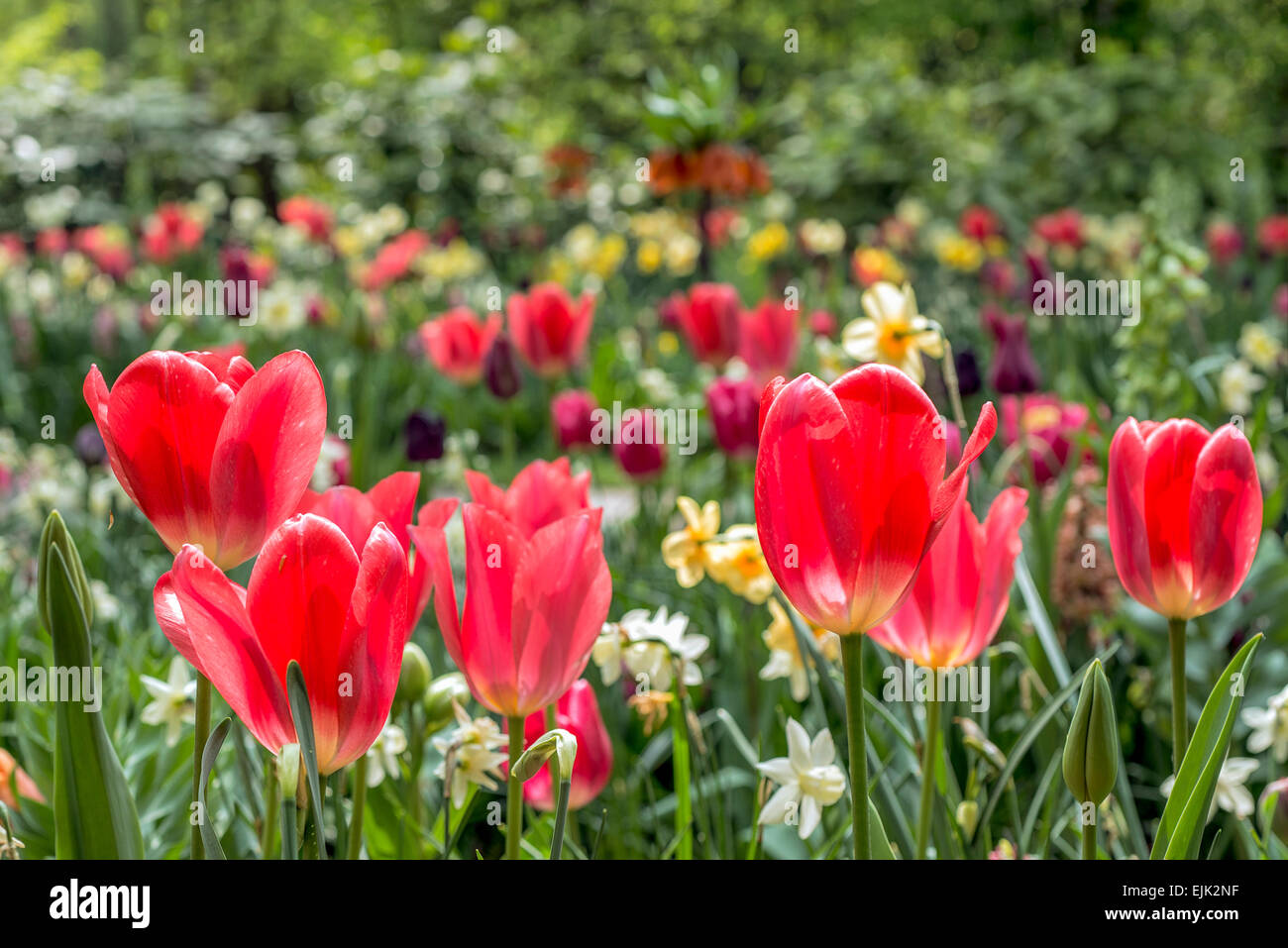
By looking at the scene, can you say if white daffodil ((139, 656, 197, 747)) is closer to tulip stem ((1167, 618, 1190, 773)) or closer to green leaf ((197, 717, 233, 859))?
green leaf ((197, 717, 233, 859))

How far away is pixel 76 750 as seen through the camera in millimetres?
665

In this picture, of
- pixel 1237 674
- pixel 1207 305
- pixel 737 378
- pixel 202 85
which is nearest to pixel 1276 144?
pixel 1207 305

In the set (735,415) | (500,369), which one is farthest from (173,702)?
(500,369)

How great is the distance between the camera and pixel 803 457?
613 millimetres

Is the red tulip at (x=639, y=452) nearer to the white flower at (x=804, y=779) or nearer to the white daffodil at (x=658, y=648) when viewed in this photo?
the white daffodil at (x=658, y=648)

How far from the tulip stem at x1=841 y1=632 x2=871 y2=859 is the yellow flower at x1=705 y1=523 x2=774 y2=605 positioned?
0.42 m

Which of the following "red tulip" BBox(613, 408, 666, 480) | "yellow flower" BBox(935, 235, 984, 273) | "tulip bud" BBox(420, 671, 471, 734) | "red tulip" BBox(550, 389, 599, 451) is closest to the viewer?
"tulip bud" BBox(420, 671, 471, 734)

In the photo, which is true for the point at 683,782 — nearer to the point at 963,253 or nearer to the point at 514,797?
the point at 514,797

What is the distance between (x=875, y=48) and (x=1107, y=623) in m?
8.86

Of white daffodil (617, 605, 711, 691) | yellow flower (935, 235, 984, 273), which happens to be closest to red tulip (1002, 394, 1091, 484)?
white daffodil (617, 605, 711, 691)

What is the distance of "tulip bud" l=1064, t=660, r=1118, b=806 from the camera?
2.16 feet

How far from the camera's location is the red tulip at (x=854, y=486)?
606 millimetres

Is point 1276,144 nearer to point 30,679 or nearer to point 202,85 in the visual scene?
point 30,679

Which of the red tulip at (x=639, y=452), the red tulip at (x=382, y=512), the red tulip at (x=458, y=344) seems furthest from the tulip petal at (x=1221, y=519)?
the red tulip at (x=458, y=344)
